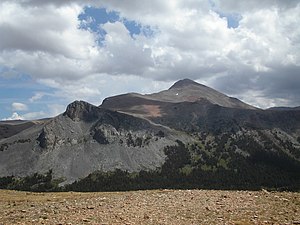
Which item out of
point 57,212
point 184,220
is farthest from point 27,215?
point 184,220

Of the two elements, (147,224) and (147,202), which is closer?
(147,224)

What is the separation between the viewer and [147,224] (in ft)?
80.6

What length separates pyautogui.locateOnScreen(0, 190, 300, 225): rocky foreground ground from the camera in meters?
25.5

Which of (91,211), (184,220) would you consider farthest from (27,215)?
(184,220)

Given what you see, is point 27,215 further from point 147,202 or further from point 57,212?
point 147,202

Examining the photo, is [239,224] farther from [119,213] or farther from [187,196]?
[187,196]

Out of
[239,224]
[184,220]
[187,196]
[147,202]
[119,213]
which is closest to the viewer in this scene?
[239,224]

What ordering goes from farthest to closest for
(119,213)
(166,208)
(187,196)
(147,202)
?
(187,196), (147,202), (166,208), (119,213)

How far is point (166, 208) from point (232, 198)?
760 centimetres

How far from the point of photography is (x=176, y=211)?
28547 millimetres

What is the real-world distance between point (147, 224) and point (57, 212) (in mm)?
8330

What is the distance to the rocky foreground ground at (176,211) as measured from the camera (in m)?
25.5

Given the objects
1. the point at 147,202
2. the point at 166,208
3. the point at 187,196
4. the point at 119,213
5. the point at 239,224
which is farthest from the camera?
the point at 187,196

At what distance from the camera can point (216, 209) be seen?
1149 inches
